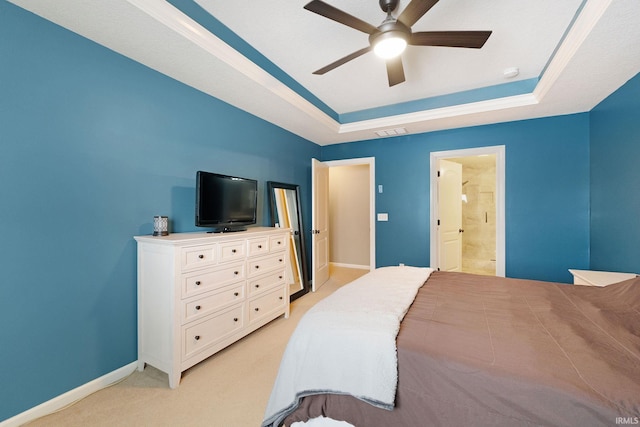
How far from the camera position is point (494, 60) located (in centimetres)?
251

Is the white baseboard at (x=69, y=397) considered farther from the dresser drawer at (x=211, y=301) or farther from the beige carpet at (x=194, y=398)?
the dresser drawer at (x=211, y=301)

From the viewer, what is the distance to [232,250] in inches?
91.2

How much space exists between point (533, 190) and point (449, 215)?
3.77ft

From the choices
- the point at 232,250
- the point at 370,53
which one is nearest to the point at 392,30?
the point at 370,53

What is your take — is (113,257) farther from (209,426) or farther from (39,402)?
(209,426)

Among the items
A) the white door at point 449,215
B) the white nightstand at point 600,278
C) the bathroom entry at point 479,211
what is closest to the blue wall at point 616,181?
the white nightstand at point 600,278

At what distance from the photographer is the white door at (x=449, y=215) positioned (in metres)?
3.99

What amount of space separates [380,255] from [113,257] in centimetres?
354

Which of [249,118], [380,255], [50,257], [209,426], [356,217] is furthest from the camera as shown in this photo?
[356,217]

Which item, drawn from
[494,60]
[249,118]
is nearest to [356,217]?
[249,118]

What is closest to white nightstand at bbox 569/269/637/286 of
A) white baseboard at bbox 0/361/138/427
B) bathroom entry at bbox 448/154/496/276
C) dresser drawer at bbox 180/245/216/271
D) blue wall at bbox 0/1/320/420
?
dresser drawer at bbox 180/245/216/271

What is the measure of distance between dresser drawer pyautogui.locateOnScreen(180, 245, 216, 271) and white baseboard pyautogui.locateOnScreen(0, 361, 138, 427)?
37.7 inches

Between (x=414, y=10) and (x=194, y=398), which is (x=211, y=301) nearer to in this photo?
(x=194, y=398)

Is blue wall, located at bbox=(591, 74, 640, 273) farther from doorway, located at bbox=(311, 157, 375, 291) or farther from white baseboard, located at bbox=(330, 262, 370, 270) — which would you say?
white baseboard, located at bbox=(330, 262, 370, 270)
